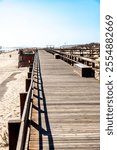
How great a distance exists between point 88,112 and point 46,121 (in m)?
1.36

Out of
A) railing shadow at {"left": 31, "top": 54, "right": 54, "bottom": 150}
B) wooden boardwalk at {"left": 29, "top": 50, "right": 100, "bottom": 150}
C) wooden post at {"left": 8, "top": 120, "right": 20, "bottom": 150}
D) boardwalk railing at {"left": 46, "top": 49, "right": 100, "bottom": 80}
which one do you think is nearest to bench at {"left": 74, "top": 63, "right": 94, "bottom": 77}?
boardwalk railing at {"left": 46, "top": 49, "right": 100, "bottom": 80}

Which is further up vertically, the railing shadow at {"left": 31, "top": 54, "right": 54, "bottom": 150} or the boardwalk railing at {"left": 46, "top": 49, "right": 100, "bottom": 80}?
the boardwalk railing at {"left": 46, "top": 49, "right": 100, "bottom": 80}

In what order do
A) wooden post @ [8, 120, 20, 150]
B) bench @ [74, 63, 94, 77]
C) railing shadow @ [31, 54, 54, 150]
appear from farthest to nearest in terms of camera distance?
bench @ [74, 63, 94, 77], railing shadow @ [31, 54, 54, 150], wooden post @ [8, 120, 20, 150]

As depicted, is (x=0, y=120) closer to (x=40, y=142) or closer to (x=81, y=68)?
(x=81, y=68)

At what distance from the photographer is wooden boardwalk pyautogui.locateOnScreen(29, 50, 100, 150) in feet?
19.8

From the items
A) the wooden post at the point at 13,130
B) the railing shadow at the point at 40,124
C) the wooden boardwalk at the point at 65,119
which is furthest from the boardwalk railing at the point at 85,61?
the wooden post at the point at 13,130

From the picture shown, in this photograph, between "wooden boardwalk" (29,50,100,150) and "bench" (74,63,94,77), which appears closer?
"wooden boardwalk" (29,50,100,150)

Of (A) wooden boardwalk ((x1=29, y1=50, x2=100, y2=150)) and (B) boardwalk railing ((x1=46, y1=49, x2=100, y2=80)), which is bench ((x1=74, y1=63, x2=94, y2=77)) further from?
(A) wooden boardwalk ((x1=29, y1=50, x2=100, y2=150))

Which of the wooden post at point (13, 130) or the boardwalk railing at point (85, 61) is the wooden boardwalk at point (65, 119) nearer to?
the wooden post at point (13, 130)

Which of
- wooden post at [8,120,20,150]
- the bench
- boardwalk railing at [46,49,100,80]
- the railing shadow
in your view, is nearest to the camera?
wooden post at [8,120,20,150]

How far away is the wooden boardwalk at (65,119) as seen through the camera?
605cm

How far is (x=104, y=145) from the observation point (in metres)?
4.95

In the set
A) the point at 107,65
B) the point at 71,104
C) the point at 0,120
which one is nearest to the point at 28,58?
the point at 0,120

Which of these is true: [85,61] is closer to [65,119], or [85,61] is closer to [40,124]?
[65,119]
